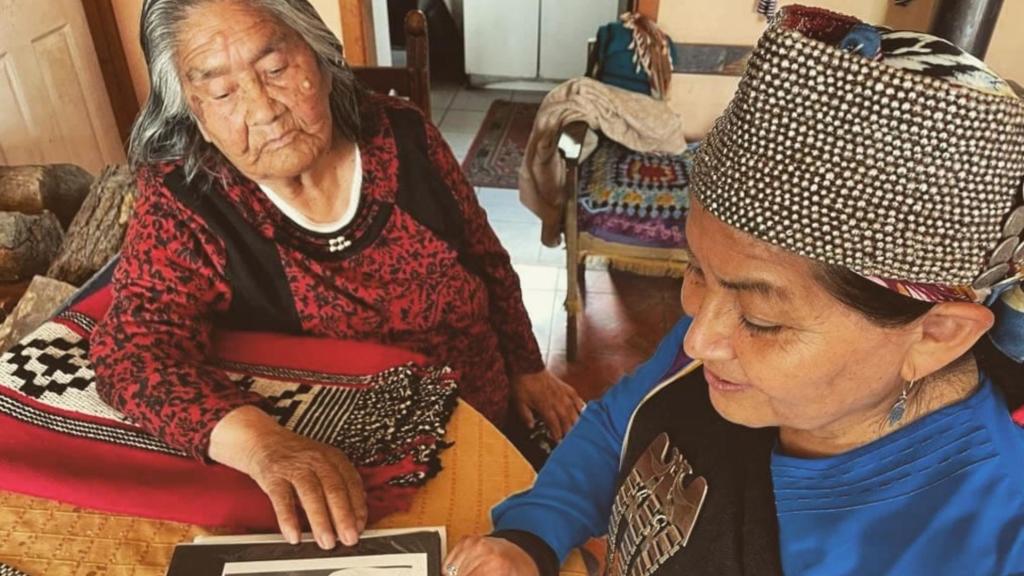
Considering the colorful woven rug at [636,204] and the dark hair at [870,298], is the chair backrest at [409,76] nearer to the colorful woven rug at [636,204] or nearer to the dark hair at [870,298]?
the colorful woven rug at [636,204]

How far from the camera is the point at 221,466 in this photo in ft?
3.31

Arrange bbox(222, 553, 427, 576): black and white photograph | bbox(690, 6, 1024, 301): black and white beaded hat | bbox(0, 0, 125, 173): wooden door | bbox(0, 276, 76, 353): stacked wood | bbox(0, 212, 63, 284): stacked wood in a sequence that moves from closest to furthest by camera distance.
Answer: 1. bbox(690, 6, 1024, 301): black and white beaded hat
2. bbox(222, 553, 427, 576): black and white photograph
3. bbox(0, 276, 76, 353): stacked wood
4. bbox(0, 212, 63, 284): stacked wood
5. bbox(0, 0, 125, 173): wooden door

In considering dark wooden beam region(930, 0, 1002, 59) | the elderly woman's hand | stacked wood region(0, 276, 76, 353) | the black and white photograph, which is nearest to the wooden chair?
dark wooden beam region(930, 0, 1002, 59)

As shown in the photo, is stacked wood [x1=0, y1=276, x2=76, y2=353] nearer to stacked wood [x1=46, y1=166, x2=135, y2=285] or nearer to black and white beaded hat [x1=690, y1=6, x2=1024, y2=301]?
stacked wood [x1=46, y1=166, x2=135, y2=285]

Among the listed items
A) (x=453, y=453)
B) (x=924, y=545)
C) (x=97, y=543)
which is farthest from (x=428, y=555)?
(x=924, y=545)

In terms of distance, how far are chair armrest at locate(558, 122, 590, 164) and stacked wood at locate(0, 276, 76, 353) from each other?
Answer: 1483 mm

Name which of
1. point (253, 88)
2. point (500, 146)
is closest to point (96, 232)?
point (253, 88)

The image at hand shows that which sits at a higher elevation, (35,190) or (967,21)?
(967,21)

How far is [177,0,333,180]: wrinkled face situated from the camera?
111 centimetres

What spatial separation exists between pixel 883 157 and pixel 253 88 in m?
0.94

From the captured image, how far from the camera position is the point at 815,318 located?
2.00ft

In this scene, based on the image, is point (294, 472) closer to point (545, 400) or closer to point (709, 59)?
point (545, 400)

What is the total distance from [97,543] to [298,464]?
0.86ft

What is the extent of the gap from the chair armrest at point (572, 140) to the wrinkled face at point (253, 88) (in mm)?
1281
